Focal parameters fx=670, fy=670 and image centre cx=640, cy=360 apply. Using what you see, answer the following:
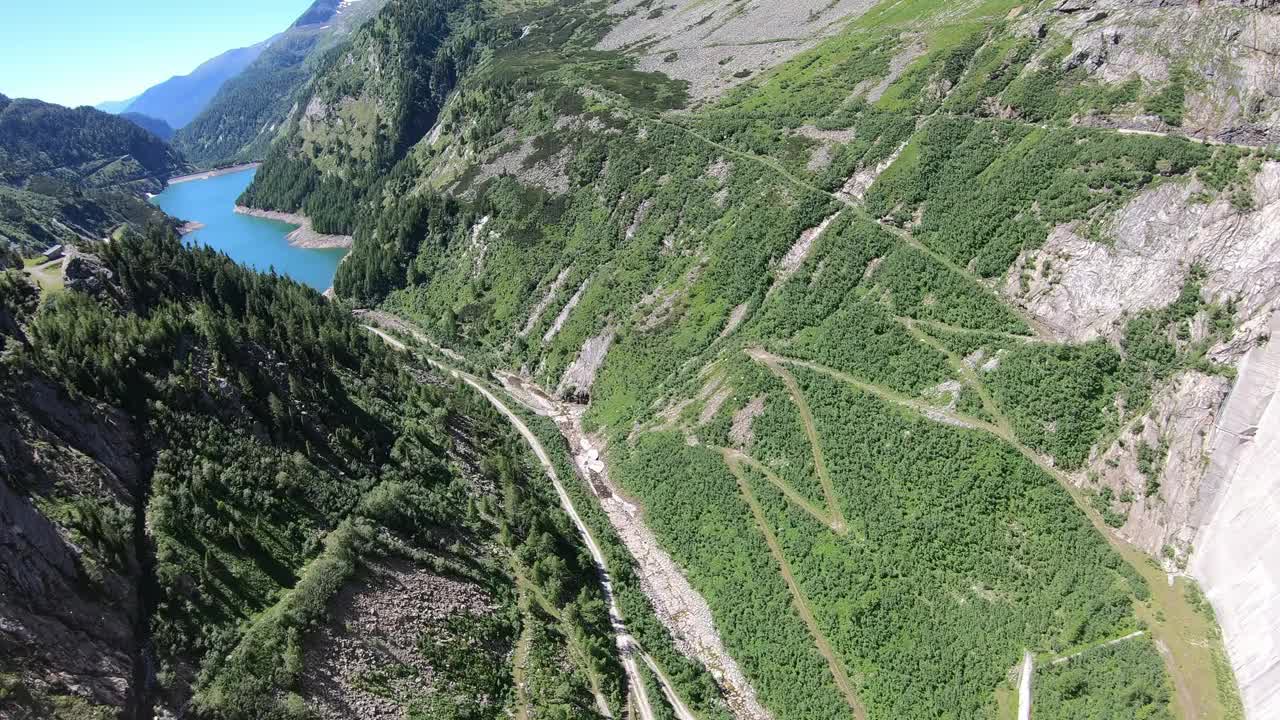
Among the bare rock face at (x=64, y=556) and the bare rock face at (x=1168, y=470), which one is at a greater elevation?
→ the bare rock face at (x=64, y=556)

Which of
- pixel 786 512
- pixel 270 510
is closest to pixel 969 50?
pixel 786 512

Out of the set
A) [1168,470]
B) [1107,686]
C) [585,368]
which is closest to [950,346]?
[1168,470]

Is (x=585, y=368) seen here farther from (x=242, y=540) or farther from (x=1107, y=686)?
(x=1107, y=686)

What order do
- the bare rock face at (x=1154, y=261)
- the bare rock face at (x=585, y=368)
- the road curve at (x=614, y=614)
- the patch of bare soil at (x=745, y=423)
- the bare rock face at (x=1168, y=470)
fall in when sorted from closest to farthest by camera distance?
the bare rock face at (x=1168, y=470) < the bare rock face at (x=1154, y=261) < the road curve at (x=614, y=614) < the patch of bare soil at (x=745, y=423) < the bare rock face at (x=585, y=368)

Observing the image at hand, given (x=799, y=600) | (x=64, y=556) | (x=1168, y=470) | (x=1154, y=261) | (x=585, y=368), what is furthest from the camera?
(x=585, y=368)

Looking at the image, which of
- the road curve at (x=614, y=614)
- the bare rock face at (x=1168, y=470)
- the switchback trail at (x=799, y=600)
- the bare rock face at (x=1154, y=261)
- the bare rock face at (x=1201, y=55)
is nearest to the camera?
the bare rock face at (x=1168, y=470)

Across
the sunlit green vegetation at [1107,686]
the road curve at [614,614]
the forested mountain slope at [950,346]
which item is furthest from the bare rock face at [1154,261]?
the road curve at [614,614]

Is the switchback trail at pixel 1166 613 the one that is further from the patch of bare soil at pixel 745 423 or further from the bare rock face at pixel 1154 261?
the patch of bare soil at pixel 745 423
